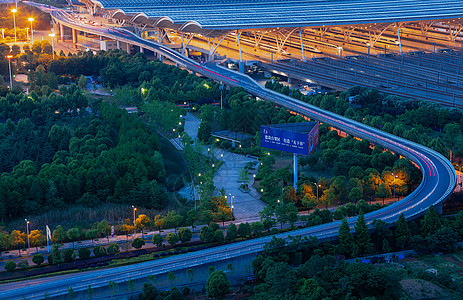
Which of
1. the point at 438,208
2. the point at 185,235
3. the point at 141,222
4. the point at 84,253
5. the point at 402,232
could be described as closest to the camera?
the point at 84,253

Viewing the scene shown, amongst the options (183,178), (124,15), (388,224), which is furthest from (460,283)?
(124,15)

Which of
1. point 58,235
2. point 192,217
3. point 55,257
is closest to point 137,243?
point 55,257

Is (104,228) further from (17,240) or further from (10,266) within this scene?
(10,266)

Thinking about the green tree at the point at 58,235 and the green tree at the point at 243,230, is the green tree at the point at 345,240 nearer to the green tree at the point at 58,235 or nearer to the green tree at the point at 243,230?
the green tree at the point at 243,230

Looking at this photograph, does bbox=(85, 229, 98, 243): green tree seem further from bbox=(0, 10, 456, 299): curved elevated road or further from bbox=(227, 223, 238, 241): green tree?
bbox=(227, 223, 238, 241): green tree

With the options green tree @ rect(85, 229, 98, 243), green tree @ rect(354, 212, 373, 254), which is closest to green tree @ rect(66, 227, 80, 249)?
green tree @ rect(85, 229, 98, 243)

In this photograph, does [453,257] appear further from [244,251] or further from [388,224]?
[244,251]

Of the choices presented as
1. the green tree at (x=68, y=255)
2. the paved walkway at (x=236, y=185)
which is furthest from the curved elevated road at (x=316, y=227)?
the paved walkway at (x=236, y=185)
